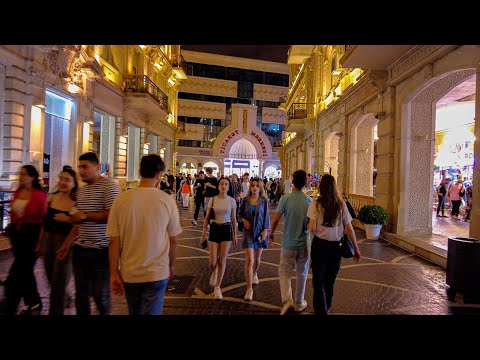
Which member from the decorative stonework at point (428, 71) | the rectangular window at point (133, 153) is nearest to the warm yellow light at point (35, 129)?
→ the decorative stonework at point (428, 71)

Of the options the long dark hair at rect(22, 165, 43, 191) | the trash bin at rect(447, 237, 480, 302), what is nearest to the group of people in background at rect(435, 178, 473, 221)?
the trash bin at rect(447, 237, 480, 302)

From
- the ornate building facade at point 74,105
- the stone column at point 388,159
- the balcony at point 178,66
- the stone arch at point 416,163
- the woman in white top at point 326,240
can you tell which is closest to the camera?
the woman in white top at point 326,240

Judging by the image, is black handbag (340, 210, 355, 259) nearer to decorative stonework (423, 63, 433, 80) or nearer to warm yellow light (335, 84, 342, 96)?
decorative stonework (423, 63, 433, 80)

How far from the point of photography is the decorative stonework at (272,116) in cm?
4922

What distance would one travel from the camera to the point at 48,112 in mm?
12266

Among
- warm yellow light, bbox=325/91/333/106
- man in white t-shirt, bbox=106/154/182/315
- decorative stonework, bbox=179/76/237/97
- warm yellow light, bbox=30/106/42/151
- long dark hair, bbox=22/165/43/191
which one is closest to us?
man in white t-shirt, bbox=106/154/182/315

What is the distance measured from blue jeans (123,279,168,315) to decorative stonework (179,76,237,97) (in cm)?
4387

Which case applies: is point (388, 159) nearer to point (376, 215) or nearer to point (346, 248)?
point (376, 215)

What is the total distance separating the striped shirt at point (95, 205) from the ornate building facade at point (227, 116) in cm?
3964

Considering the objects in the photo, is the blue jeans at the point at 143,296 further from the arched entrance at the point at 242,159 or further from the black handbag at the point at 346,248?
the arched entrance at the point at 242,159

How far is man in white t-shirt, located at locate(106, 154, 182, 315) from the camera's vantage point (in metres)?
2.98
